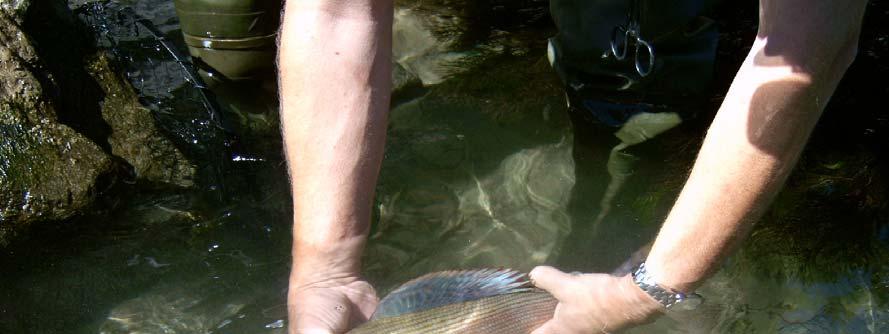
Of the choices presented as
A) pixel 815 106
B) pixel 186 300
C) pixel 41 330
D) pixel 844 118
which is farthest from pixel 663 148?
pixel 41 330

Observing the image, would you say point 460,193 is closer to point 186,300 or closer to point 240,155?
point 240,155

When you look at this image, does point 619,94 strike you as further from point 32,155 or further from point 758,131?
point 32,155

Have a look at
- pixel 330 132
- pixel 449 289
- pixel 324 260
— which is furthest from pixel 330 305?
pixel 330 132

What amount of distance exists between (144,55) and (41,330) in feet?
5.57

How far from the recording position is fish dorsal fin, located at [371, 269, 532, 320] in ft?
7.40

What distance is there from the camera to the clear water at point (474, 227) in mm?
2881

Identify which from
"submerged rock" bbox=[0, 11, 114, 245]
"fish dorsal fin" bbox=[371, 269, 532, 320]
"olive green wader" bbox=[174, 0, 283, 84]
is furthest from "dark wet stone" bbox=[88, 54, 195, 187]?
"fish dorsal fin" bbox=[371, 269, 532, 320]

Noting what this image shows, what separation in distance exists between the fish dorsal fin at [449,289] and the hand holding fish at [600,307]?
0.42 feet

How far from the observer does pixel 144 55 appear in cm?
411

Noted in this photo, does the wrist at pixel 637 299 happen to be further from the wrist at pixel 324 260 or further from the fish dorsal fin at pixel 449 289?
the wrist at pixel 324 260

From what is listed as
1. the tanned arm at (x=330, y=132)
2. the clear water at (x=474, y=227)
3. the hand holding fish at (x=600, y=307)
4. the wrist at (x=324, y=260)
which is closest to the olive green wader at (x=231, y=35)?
the clear water at (x=474, y=227)

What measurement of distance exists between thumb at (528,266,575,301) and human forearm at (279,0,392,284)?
0.52 metres

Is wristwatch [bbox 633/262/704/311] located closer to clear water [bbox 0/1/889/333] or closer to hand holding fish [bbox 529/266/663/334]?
hand holding fish [bbox 529/266/663/334]

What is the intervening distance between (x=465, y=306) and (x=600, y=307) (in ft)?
1.18
